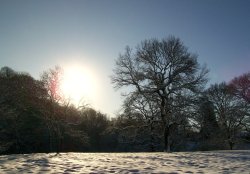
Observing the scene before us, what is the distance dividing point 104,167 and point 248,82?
134 ft

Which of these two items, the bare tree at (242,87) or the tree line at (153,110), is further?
the bare tree at (242,87)

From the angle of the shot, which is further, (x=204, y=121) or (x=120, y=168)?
(x=204, y=121)

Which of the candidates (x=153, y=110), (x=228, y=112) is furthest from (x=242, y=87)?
(x=153, y=110)

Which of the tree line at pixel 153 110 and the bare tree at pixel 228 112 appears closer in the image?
the tree line at pixel 153 110

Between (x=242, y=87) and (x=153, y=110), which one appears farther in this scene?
(x=242, y=87)

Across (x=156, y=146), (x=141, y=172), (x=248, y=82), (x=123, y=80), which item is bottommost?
(x=141, y=172)

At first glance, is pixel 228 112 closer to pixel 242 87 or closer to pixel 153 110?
pixel 242 87

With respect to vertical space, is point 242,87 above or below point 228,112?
above

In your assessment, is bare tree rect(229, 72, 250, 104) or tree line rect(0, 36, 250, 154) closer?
tree line rect(0, 36, 250, 154)

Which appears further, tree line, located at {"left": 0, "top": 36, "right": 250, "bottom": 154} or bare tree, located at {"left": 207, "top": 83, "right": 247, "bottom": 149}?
bare tree, located at {"left": 207, "top": 83, "right": 247, "bottom": 149}

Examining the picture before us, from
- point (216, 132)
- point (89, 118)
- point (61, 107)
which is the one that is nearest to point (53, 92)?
point (61, 107)

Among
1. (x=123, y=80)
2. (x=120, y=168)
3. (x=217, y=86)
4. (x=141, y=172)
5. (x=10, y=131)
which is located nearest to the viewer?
(x=141, y=172)

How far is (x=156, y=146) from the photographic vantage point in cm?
4562

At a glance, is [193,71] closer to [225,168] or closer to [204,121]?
[204,121]
